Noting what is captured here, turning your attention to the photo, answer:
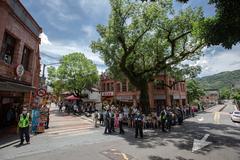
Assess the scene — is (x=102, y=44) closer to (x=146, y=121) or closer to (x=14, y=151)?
(x=146, y=121)

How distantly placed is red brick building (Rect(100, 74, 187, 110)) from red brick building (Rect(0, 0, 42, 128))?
17.1 m

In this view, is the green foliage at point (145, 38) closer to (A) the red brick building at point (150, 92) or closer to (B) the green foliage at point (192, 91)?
(A) the red brick building at point (150, 92)

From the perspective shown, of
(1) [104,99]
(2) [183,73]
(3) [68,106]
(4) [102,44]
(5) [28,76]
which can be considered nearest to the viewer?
(5) [28,76]

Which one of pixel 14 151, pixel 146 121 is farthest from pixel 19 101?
pixel 146 121

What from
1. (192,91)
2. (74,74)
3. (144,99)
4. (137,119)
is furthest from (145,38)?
(192,91)

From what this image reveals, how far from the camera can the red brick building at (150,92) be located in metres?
30.8

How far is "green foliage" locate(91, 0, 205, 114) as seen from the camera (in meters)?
17.6

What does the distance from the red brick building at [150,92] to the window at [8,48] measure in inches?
763

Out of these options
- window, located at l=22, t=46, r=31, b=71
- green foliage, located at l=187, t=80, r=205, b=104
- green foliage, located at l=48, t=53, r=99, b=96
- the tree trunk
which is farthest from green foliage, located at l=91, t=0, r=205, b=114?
green foliage, located at l=187, t=80, r=205, b=104

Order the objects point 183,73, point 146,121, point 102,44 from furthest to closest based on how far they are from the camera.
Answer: point 183,73
point 102,44
point 146,121

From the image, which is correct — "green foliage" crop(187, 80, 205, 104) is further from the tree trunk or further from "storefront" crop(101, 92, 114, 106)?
the tree trunk

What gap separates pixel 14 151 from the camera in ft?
26.2

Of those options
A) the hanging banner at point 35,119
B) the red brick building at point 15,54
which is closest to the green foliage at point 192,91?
the red brick building at point 15,54

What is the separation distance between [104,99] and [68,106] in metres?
9.60
